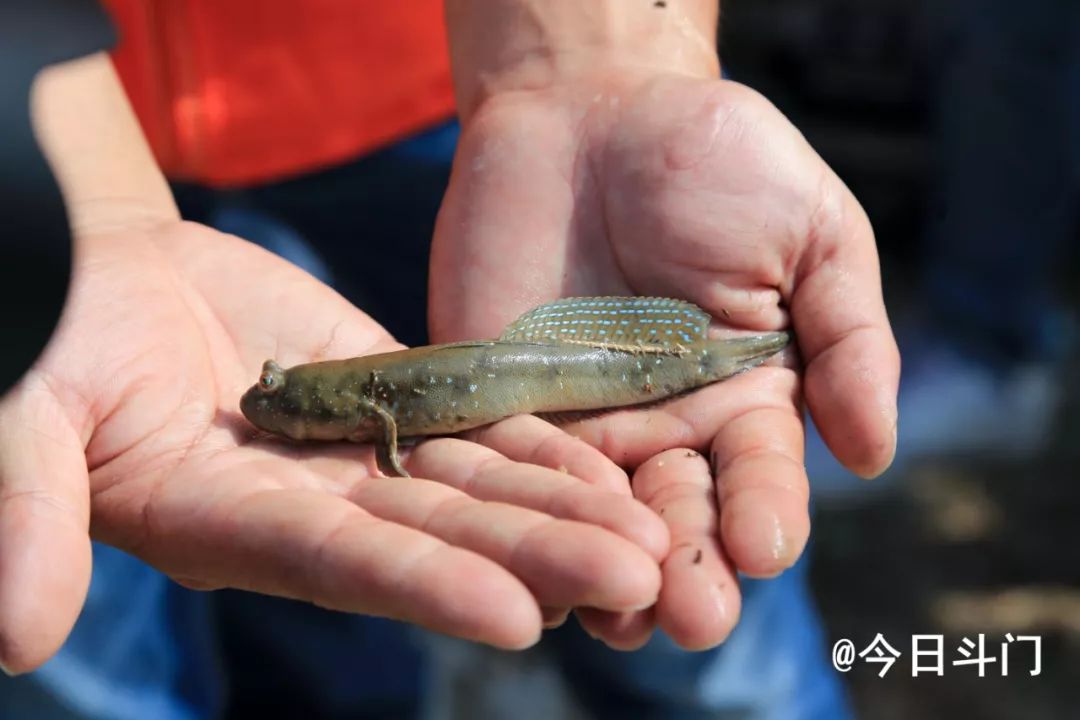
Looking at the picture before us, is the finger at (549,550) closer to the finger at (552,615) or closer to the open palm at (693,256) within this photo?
the finger at (552,615)

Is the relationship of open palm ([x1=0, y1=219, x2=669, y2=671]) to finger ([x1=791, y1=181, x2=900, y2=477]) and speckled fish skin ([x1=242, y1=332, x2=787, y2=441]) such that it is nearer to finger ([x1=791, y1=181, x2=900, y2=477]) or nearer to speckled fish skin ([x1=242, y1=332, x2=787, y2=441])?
speckled fish skin ([x1=242, y1=332, x2=787, y2=441])

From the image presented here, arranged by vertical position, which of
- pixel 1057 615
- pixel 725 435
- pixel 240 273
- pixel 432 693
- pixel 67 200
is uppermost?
pixel 67 200

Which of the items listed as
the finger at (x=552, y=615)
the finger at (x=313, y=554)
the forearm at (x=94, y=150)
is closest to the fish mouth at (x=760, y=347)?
the finger at (x=552, y=615)

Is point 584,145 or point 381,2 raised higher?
point 381,2

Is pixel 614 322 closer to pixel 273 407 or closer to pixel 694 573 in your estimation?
pixel 273 407

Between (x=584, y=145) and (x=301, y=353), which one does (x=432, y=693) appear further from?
(x=584, y=145)

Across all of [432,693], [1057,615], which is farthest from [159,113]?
[1057,615]
